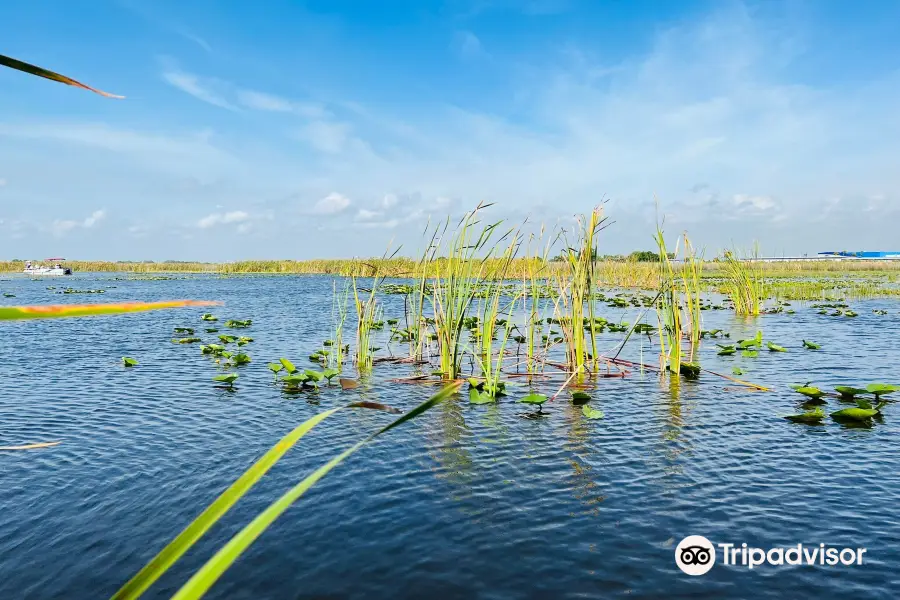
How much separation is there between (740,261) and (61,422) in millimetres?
19482

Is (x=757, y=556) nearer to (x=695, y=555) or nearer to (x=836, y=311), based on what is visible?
(x=695, y=555)

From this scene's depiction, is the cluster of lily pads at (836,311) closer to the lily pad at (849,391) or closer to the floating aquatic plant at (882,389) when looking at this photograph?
the lily pad at (849,391)

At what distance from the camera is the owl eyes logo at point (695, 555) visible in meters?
4.23

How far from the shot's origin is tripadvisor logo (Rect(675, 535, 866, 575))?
4270mm

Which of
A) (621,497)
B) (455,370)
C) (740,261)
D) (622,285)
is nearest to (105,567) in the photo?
(621,497)

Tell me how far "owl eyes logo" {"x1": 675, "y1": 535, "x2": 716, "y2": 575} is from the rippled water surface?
0.09 m

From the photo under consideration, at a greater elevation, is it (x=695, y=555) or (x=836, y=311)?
(x=836, y=311)

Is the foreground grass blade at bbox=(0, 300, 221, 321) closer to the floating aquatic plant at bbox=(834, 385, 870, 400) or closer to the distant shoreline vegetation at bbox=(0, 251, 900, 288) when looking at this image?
the floating aquatic plant at bbox=(834, 385, 870, 400)

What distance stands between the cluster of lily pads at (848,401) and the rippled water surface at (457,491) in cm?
20

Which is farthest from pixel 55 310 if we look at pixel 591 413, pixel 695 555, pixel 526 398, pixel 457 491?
pixel 526 398

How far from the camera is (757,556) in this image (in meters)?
4.36

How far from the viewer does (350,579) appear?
163 inches

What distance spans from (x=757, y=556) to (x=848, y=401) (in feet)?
17.0

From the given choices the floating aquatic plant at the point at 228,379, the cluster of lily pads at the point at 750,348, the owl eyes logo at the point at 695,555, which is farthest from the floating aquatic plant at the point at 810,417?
the floating aquatic plant at the point at 228,379
